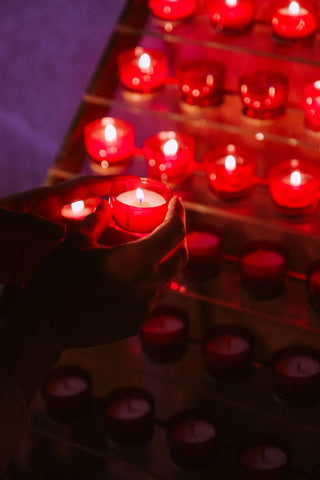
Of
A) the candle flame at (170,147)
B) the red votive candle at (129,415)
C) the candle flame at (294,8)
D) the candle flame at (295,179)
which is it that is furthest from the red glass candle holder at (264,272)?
the candle flame at (294,8)

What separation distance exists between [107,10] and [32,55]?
11.2 inches

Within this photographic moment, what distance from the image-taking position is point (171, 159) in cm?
150

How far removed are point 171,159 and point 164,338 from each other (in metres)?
0.38

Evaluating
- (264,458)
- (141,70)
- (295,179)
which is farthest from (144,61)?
(264,458)

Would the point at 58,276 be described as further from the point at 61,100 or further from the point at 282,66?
the point at 61,100

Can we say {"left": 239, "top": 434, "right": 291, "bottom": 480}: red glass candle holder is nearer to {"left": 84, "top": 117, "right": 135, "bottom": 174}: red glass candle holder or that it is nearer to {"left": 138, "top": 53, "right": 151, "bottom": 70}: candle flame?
{"left": 84, "top": 117, "right": 135, "bottom": 174}: red glass candle holder

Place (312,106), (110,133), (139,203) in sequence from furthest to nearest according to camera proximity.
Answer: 1. (110,133)
2. (312,106)
3. (139,203)

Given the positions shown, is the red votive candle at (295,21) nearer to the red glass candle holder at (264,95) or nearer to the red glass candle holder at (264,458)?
the red glass candle holder at (264,95)

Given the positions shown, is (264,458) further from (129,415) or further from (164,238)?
(164,238)

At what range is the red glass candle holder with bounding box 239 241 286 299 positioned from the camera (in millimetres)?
1483

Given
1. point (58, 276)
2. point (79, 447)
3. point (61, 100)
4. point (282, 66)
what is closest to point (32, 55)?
point (61, 100)

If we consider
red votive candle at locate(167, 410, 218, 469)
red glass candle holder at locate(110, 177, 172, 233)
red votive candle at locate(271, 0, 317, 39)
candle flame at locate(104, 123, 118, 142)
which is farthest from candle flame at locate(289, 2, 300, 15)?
red votive candle at locate(167, 410, 218, 469)

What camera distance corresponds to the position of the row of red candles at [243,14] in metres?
1.49

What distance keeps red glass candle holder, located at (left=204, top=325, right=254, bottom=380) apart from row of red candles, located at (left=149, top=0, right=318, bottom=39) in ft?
2.12
